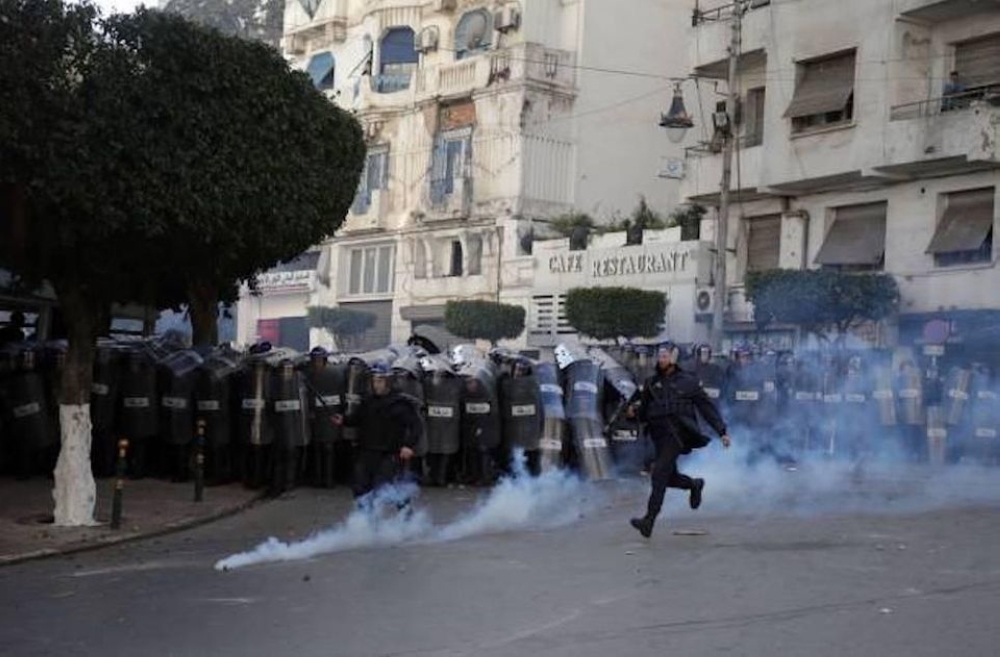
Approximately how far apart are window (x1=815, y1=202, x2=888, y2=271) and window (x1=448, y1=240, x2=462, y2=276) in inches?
607

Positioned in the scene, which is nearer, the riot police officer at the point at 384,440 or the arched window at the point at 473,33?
the riot police officer at the point at 384,440

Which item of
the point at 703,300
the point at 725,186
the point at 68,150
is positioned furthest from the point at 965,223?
the point at 68,150

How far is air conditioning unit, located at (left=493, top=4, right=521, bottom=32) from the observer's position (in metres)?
41.6

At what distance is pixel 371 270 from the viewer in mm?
47125

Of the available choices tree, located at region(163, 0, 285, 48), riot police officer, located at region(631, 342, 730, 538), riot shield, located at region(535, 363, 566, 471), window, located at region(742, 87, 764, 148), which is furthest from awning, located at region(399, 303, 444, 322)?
riot police officer, located at region(631, 342, 730, 538)

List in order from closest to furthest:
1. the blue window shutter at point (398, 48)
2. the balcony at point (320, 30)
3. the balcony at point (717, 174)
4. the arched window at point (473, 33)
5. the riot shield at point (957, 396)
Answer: the riot shield at point (957, 396)
the balcony at point (717, 174)
the arched window at point (473, 33)
the blue window shutter at point (398, 48)
the balcony at point (320, 30)

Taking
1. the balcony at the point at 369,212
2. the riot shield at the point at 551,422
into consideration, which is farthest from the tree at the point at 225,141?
the balcony at the point at 369,212

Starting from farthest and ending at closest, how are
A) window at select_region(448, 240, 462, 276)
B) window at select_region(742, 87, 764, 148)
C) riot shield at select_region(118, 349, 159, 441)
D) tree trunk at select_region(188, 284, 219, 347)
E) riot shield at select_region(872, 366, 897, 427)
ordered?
window at select_region(448, 240, 462, 276) < window at select_region(742, 87, 764, 148) < tree trunk at select_region(188, 284, 219, 347) < riot shield at select_region(872, 366, 897, 427) < riot shield at select_region(118, 349, 159, 441)

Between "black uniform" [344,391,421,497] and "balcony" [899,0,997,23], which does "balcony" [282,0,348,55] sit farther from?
"black uniform" [344,391,421,497]

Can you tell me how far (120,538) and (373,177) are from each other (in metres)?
34.7

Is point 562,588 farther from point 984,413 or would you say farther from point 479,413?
point 984,413

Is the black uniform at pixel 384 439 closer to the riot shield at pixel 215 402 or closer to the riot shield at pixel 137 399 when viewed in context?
the riot shield at pixel 215 402

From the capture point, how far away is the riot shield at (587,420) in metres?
17.6

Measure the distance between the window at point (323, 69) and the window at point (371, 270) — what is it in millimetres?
7027
